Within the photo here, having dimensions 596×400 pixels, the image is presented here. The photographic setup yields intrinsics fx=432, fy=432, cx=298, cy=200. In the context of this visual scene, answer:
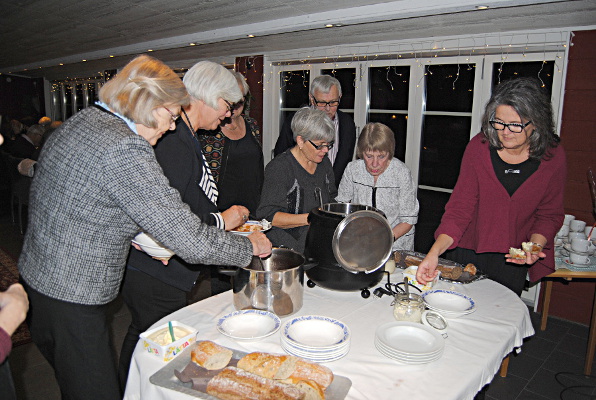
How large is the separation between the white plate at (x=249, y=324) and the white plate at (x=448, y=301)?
616 mm

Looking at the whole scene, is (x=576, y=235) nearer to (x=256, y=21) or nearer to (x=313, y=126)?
(x=313, y=126)

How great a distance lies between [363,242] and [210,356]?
675 mm

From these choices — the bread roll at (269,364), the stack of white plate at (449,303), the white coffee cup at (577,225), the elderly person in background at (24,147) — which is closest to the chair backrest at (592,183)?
the white coffee cup at (577,225)

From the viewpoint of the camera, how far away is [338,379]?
3.72 feet

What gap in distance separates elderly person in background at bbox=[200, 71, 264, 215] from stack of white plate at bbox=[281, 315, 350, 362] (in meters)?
1.40

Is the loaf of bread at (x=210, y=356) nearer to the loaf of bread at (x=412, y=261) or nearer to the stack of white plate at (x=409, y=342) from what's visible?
the stack of white plate at (x=409, y=342)

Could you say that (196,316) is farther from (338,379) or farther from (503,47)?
(503,47)

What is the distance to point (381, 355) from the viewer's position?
1299 millimetres

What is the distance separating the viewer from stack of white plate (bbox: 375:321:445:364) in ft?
4.08

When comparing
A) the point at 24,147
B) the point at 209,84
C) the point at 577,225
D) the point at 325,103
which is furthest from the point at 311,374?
the point at 24,147

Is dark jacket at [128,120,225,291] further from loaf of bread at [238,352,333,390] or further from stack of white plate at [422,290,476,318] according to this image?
stack of white plate at [422,290,476,318]

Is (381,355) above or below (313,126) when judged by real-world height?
below

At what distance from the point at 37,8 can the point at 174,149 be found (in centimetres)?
332

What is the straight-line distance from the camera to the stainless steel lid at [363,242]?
154 cm
